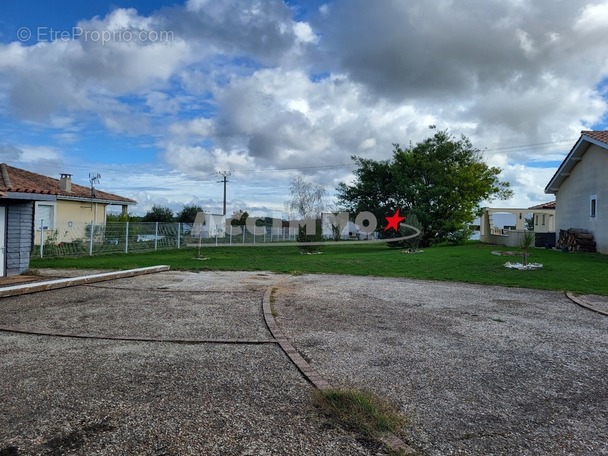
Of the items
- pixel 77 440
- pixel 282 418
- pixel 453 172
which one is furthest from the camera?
pixel 453 172

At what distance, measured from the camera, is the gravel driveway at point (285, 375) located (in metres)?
2.82

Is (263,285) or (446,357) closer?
(446,357)

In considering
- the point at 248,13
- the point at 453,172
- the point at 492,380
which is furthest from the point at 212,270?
the point at 453,172

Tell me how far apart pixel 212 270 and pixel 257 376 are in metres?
9.61

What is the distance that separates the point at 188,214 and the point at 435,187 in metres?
21.0

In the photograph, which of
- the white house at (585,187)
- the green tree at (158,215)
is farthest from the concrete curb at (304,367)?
the green tree at (158,215)

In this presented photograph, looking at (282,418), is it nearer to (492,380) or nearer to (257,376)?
(257,376)

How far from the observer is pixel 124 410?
125 inches

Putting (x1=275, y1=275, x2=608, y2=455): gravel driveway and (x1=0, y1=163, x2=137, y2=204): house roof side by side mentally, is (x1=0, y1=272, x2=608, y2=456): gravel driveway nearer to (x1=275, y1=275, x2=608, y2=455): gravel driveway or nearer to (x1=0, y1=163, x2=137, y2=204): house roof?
(x1=275, y1=275, x2=608, y2=455): gravel driveway

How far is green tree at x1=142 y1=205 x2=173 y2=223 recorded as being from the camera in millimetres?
35394

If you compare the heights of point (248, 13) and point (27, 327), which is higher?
point (248, 13)

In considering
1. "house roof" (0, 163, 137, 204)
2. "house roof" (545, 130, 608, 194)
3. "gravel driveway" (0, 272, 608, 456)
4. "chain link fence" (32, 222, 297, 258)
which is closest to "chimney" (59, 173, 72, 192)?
"house roof" (0, 163, 137, 204)

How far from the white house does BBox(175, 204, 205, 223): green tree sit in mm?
27046

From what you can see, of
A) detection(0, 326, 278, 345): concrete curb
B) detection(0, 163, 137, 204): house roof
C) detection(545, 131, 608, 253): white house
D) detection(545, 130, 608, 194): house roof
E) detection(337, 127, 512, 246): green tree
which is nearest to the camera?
detection(0, 326, 278, 345): concrete curb
